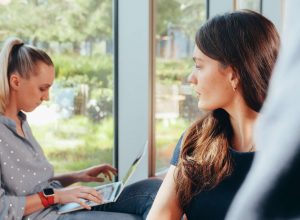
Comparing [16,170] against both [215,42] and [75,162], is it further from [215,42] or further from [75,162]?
[75,162]

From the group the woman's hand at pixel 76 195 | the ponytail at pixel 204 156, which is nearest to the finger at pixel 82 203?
the woman's hand at pixel 76 195

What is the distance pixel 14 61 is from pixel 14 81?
69 mm

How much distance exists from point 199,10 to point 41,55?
2366 millimetres

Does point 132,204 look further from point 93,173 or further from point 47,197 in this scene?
point 47,197

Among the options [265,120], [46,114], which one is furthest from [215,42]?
[46,114]

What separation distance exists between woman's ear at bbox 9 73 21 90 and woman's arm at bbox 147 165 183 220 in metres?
0.62

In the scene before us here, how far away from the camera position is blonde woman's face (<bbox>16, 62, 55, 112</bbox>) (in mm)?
1699

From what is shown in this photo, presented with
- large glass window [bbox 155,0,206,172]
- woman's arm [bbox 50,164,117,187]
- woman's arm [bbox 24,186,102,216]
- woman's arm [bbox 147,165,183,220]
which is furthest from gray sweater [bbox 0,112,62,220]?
large glass window [bbox 155,0,206,172]

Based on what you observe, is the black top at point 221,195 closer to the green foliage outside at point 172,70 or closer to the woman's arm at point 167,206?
the woman's arm at point 167,206

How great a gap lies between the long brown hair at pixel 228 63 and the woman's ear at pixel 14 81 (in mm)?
617

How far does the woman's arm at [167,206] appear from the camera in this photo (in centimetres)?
141

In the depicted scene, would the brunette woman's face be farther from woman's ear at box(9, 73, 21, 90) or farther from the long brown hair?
woman's ear at box(9, 73, 21, 90)

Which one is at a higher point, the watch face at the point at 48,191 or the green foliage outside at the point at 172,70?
the green foliage outside at the point at 172,70

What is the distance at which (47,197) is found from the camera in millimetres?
1673
